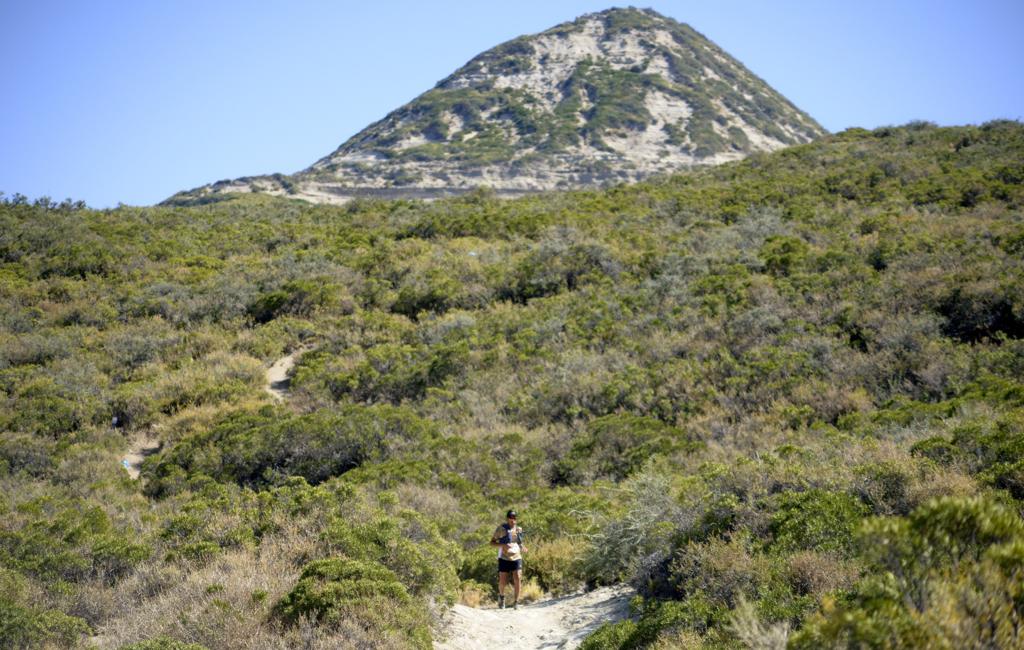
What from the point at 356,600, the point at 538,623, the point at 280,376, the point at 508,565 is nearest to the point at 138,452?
the point at 280,376

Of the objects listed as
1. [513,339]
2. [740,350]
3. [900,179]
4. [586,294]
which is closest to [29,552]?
[513,339]

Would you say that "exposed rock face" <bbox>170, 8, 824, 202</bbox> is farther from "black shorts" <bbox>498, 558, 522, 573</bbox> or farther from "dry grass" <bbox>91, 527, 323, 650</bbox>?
"dry grass" <bbox>91, 527, 323, 650</bbox>

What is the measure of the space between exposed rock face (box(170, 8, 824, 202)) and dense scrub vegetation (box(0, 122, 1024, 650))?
2893 centimetres

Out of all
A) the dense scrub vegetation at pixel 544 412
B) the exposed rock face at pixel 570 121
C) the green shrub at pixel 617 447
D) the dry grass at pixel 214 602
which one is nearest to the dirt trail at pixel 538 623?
the dense scrub vegetation at pixel 544 412

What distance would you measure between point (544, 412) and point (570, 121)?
2358 inches

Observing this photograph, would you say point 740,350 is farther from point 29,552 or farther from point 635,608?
point 29,552

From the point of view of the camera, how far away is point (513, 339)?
17500 mm

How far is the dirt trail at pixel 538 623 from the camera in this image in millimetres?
6961

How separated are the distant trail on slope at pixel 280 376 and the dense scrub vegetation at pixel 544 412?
343 mm

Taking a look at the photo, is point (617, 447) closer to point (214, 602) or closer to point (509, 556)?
point (509, 556)

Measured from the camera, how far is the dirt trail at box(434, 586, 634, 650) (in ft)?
22.8

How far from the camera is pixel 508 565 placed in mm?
8406

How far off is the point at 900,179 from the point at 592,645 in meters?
24.0

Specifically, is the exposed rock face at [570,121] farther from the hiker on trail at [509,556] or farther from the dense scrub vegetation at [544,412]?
the hiker on trail at [509,556]
